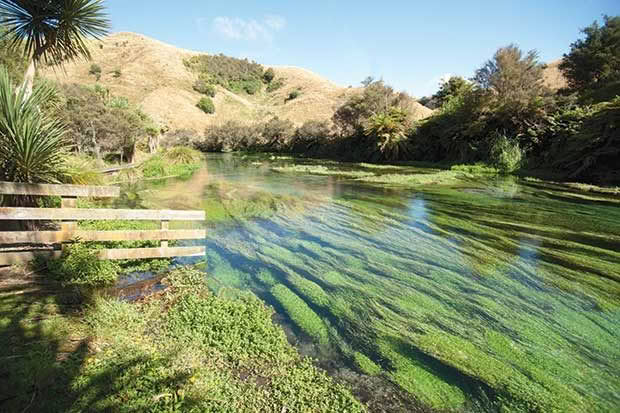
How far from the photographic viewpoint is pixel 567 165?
49.2 feet

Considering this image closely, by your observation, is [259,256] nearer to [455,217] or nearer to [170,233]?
[170,233]

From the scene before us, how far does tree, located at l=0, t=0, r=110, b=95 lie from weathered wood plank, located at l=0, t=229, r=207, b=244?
3233 millimetres

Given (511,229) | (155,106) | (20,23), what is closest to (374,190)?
(511,229)

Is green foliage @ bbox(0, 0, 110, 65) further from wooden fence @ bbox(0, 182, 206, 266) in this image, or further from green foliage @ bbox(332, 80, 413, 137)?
green foliage @ bbox(332, 80, 413, 137)

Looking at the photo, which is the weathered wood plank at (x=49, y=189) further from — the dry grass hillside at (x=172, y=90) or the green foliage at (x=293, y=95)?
the green foliage at (x=293, y=95)

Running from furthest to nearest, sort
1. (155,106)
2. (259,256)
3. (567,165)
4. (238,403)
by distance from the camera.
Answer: (155,106)
(567,165)
(259,256)
(238,403)

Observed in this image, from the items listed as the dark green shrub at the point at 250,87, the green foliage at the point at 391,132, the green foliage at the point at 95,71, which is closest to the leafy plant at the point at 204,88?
the green foliage at the point at 95,71

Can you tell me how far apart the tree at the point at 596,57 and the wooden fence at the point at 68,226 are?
28.0 metres

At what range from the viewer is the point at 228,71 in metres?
89.8

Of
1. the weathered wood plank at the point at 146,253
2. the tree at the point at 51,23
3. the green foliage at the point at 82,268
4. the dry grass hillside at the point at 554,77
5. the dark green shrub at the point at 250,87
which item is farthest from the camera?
the dark green shrub at the point at 250,87

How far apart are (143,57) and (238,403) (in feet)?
279

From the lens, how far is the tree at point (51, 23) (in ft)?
20.1

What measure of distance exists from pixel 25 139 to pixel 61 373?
3.87 meters

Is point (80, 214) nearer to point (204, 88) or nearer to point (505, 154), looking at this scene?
point (505, 154)
